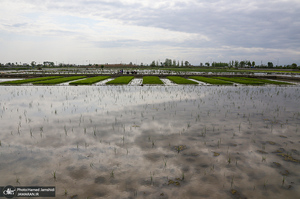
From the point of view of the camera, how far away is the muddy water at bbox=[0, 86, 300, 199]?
4617 millimetres

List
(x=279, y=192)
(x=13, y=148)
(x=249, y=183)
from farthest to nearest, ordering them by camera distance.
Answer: (x=13, y=148)
(x=249, y=183)
(x=279, y=192)

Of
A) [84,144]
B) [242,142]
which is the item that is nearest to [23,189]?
[84,144]

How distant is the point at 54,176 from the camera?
496cm

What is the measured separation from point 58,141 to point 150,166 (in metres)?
3.87

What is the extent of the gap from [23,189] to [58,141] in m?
2.72

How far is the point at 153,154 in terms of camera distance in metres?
6.16

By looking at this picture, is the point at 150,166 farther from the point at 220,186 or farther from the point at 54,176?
the point at 54,176

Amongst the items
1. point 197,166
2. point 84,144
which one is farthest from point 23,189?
point 197,166

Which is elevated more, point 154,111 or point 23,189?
point 154,111

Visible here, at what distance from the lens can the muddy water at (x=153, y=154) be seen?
4617 mm

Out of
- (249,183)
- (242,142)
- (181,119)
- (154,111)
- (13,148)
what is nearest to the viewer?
(249,183)

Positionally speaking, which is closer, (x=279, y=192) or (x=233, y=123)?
(x=279, y=192)

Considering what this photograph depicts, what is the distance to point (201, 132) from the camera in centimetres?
810

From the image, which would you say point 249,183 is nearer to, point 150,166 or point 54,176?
point 150,166
